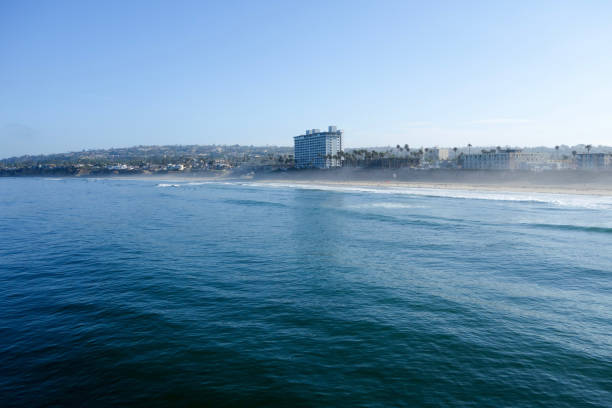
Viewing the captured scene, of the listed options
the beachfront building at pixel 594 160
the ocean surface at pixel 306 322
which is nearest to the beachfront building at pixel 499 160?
the beachfront building at pixel 594 160

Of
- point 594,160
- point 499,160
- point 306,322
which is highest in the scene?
point 499,160

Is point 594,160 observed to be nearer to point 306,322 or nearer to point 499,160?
point 499,160

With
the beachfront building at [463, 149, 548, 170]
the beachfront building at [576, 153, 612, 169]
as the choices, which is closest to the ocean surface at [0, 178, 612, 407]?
the beachfront building at [463, 149, 548, 170]

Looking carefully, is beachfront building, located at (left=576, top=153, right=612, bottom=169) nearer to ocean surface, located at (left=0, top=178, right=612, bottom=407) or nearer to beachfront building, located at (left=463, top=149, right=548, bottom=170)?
beachfront building, located at (left=463, top=149, right=548, bottom=170)

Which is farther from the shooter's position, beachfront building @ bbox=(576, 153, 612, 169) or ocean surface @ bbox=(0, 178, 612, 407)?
beachfront building @ bbox=(576, 153, 612, 169)

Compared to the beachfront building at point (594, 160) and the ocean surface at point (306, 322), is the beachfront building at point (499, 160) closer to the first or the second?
the beachfront building at point (594, 160)

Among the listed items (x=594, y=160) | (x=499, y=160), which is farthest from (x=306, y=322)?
(x=594, y=160)

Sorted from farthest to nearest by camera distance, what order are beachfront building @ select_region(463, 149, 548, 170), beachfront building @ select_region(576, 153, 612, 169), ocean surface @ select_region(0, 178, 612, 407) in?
beachfront building @ select_region(463, 149, 548, 170) < beachfront building @ select_region(576, 153, 612, 169) < ocean surface @ select_region(0, 178, 612, 407)

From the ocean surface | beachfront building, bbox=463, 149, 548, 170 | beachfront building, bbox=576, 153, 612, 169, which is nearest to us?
the ocean surface

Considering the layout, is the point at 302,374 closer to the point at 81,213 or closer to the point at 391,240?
the point at 391,240

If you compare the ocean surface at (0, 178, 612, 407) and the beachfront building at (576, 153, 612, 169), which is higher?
the beachfront building at (576, 153, 612, 169)
